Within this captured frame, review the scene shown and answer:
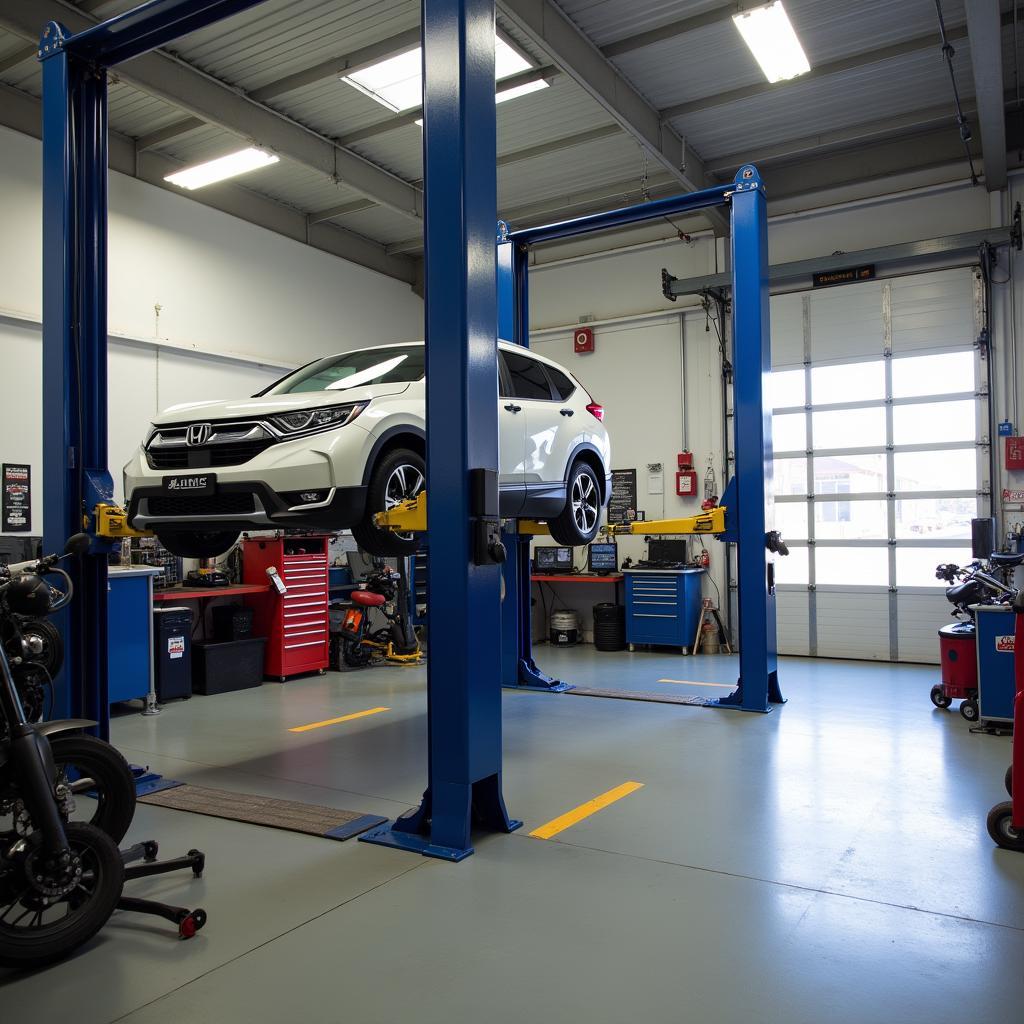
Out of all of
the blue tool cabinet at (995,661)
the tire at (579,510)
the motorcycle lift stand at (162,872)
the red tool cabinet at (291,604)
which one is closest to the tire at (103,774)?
the motorcycle lift stand at (162,872)

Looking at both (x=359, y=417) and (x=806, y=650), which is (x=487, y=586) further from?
(x=806, y=650)

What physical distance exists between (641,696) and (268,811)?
358 centimetres

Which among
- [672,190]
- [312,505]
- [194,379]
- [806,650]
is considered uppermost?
[672,190]

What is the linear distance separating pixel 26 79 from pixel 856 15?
6.70 metres

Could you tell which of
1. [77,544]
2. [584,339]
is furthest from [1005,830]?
[584,339]

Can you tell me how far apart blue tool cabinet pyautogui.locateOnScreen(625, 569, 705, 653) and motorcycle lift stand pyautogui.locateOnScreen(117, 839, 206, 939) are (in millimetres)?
6783

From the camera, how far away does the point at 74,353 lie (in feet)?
14.8

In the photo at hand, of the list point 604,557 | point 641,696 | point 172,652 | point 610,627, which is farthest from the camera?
point 604,557

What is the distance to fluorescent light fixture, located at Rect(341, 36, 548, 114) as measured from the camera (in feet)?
22.9

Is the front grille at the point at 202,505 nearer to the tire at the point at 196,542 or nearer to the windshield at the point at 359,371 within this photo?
the tire at the point at 196,542

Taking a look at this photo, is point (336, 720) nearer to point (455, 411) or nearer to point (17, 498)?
point (17, 498)

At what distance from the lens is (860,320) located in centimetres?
906

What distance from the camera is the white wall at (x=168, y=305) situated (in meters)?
7.25

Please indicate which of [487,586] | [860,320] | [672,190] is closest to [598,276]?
[672,190]
